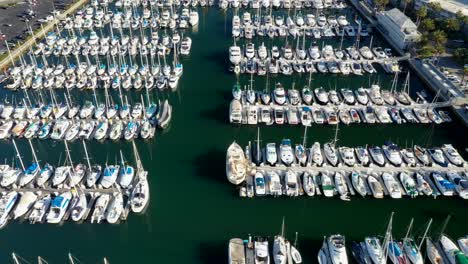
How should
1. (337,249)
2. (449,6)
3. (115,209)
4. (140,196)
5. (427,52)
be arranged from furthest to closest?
(449,6)
(427,52)
(140,196)
(115,209)
(337,249)

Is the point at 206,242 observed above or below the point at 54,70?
below

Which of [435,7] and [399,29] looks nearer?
[399,29]

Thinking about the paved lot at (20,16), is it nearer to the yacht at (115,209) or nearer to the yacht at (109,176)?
the yacht at (109,176)

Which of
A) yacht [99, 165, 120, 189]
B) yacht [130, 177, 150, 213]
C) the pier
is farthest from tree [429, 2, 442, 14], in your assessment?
the pier

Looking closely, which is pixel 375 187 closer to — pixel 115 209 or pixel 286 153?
pixel 286 153

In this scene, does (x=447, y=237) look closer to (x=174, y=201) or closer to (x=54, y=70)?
(x=174, y=201)

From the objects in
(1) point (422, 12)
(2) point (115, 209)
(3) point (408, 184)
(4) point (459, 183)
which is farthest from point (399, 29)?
(2) point (115, 209)

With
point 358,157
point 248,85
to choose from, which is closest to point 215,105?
point 248,85

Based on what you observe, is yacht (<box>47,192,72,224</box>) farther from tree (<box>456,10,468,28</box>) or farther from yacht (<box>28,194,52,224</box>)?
tree (<box>456,10,468,28</box>)
